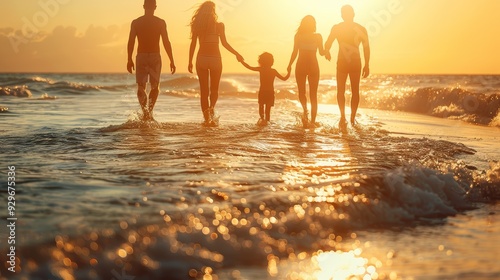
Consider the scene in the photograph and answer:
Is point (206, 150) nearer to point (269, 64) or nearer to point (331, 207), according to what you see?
point (331, 207)

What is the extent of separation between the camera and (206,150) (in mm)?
6992

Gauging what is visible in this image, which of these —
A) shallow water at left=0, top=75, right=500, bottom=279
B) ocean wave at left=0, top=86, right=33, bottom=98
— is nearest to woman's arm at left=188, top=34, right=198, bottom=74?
shallow water at left=0, top=75, right=500, bottom=279

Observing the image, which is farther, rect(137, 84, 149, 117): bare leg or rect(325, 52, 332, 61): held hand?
rect(325, 52, 332, 61): held hand

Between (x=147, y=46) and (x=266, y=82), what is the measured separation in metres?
2.58

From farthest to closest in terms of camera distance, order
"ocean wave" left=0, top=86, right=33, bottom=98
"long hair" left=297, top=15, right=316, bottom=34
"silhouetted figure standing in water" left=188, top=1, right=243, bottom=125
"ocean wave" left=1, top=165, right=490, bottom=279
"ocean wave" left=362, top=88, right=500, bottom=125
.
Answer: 1. "ocean wave" left=0, top=86, right=33, bottom=98
2. "ocean wave" left=362, top=88, right=500, bottom=125
3. "long hair" left=297, top=15, right=316, bottom=34
4. "silhouetted figure standing in water" left=188, top=1, right=243, bottom=125
5. "ocean wave" left=1, top=165, right=490, bottom=279

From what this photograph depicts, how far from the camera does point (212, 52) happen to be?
1079 centimetres

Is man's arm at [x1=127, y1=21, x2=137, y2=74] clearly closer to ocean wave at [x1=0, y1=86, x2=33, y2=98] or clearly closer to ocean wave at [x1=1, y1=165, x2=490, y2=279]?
ocean wave at [x1=1, y1=165, x2=490, y2=279]

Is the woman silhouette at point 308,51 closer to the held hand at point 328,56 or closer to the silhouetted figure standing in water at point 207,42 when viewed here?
the held hand at point 328,56

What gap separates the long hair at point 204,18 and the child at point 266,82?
136cm

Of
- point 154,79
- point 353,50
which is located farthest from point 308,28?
point 154,79

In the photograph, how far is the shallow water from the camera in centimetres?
323

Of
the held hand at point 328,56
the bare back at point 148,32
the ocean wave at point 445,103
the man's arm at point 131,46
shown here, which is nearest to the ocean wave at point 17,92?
the ocean wave at point 445,103

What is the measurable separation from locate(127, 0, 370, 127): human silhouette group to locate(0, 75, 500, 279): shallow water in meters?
3.80

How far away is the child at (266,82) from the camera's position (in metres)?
12.0
